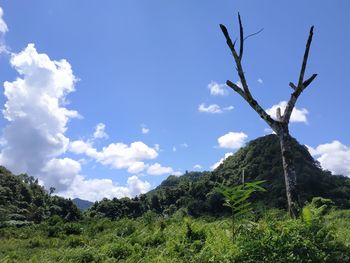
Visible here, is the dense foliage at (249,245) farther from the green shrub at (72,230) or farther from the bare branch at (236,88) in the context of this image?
the green shrub at (72,230)

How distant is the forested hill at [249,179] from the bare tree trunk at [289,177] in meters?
49.7

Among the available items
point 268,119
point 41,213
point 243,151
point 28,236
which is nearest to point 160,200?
point 243,151

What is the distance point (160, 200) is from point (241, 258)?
82887mm

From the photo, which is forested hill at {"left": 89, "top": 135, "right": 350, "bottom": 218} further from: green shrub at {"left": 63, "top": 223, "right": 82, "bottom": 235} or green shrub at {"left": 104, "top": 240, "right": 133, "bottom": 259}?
green shrub at {"left": 104, "top": 240, "right": 133, "bottom": 259}

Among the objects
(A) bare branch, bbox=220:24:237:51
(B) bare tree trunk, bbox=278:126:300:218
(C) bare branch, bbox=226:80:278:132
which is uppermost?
(A) bare branch, bbox=220:24:237:51

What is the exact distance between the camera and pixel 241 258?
6652 mm

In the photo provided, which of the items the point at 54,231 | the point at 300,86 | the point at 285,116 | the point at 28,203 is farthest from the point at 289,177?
the point at 28,203

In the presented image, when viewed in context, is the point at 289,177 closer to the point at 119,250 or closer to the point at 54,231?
the point at 119,250

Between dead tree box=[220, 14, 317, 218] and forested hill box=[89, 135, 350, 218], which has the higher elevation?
forested hill box=[89, 135, 350, 218]

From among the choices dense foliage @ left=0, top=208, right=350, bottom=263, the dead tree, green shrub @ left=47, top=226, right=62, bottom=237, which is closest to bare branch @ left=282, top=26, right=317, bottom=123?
the dead tree

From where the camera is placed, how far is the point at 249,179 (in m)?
77.8

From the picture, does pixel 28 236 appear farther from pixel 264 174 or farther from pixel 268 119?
pixel 264 174

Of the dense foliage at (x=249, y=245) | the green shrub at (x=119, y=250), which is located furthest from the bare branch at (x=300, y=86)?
the green shrub at (x=119, y=250)

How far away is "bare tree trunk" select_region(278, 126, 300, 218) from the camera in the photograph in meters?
A: 9.27
